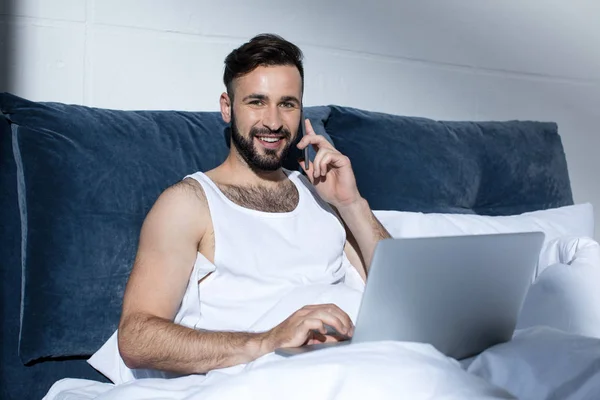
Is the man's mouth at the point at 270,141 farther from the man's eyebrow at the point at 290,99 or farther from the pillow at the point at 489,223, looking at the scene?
the pillow at the point at 489,223

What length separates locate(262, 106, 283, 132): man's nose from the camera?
200 cm

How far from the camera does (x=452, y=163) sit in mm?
2555

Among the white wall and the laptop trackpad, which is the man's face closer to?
the white wall

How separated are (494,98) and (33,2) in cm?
179

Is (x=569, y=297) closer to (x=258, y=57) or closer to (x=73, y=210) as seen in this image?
(x=258, y=57)

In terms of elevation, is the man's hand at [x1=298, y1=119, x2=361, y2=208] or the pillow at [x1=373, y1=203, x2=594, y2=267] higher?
the man's hand at [x1=298, y1=119, x2=361, y2=208]

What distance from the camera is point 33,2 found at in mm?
2139

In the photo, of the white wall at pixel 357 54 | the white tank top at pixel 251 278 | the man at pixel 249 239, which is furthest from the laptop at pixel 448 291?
the white wall at pixel 357 54

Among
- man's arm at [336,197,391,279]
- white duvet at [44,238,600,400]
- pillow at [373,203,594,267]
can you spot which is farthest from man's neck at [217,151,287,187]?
white duvet at [44,238,600,400]

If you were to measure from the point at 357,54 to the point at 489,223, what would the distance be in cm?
76

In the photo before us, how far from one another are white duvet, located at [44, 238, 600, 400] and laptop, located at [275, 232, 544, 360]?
0.04m

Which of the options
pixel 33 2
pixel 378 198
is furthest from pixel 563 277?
pixel 33 2

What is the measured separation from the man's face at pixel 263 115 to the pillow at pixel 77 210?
0.58 ft

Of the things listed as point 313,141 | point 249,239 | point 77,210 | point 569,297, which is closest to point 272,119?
point 313,141
